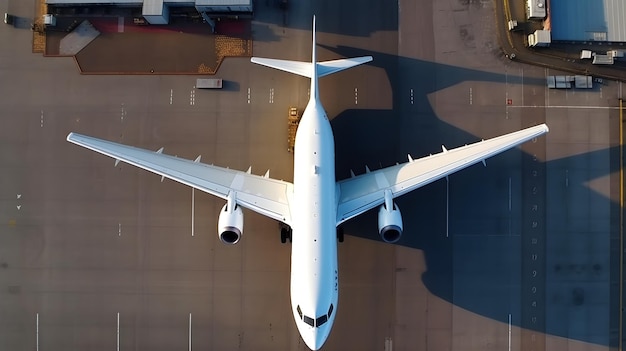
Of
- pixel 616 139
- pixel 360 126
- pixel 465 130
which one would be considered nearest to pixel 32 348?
pixel 360 126

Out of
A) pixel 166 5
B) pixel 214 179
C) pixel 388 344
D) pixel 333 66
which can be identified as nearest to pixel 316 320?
pixel 388 344

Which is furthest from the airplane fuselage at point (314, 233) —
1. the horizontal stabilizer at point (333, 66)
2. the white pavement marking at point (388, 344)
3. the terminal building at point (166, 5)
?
the terminal building at point (166, 5)

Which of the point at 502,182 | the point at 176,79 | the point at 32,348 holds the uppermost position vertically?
the point at 176,79

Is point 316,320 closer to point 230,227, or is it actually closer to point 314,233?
point 314,233

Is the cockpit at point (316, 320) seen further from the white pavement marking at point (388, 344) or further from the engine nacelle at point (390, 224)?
the white pavement marking at point (388, 344)

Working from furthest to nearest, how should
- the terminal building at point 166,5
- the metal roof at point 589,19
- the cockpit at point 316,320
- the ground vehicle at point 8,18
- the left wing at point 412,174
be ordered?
1. the ground vehicle at point 8,18
2. the metal roof at point 589,19
3. the terminal building at point 166,5
4. the left wing at point 412,174
5. the cockpit at point 316,320

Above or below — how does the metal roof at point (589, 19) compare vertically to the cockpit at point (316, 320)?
above

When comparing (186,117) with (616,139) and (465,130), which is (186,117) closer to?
(465,130)
